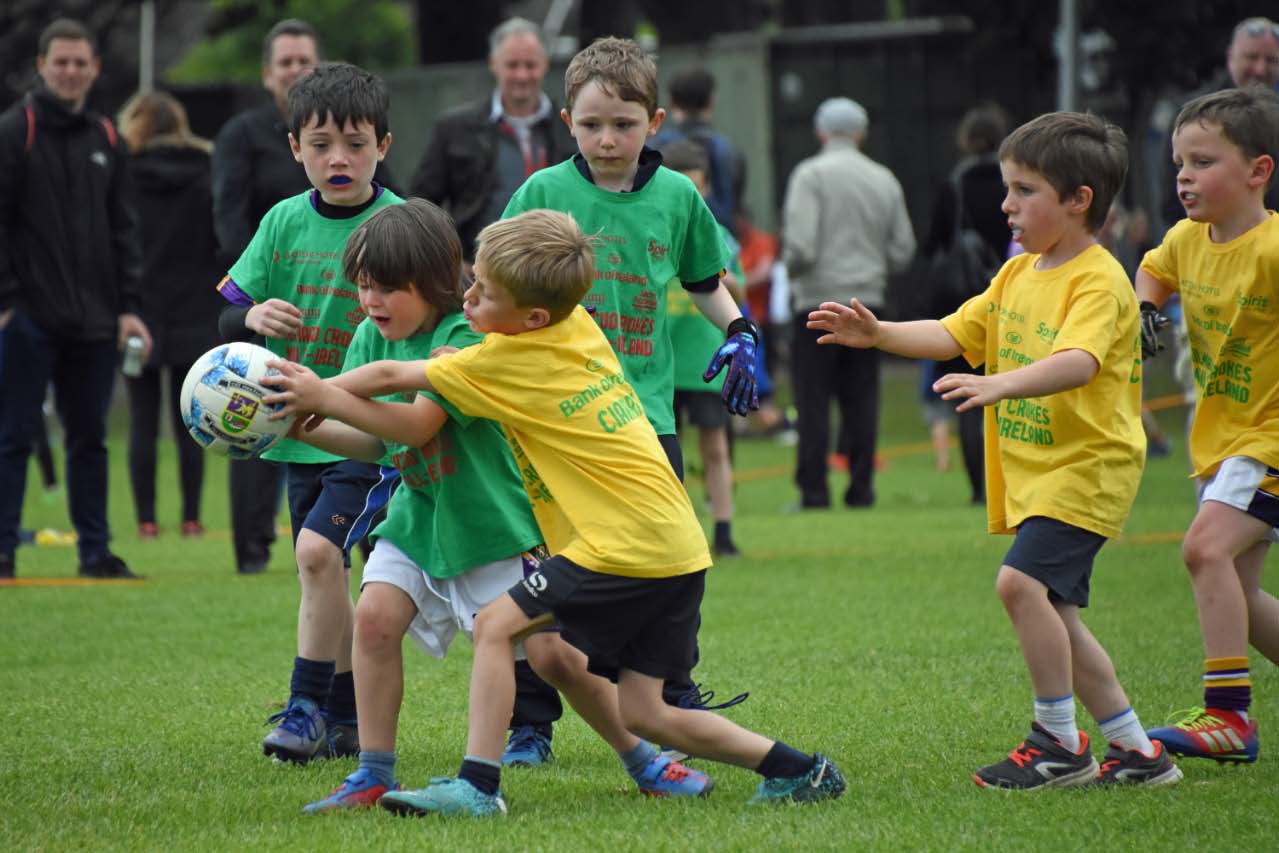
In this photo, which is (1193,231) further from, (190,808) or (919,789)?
(190,808)

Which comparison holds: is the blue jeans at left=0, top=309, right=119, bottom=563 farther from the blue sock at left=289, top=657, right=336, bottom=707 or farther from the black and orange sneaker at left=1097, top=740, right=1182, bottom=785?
the black and orange sneaker at left=1097, top=740, right=1182, bottom=785

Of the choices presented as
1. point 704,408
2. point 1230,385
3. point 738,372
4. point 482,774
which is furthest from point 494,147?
point 482,774

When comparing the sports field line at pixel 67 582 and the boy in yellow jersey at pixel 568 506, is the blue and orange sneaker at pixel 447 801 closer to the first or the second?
the boy in yellow jersey at pixel 568 506

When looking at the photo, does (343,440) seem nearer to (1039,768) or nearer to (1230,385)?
(1039,768)

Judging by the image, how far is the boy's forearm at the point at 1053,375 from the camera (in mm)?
4660

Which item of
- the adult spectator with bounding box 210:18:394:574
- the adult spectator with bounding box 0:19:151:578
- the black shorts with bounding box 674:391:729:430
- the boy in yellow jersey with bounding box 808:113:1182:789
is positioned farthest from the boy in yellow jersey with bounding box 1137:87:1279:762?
the adult spectator with bounding box 0:19:151:578

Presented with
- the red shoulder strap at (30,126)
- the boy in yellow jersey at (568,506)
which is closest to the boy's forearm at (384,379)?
the boy in yellow jersey at (568,506)

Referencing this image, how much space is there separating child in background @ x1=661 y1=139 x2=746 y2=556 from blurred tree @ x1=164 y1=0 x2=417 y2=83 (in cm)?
2741

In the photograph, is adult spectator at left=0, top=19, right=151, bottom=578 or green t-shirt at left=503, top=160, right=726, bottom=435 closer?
green t-shirt at left=503, top=160, right=726, bottom=435

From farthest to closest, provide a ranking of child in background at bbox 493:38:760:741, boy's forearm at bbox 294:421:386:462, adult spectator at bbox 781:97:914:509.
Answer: adult spectator at bbox 781:97:914:509 < child in background at bbox 493:38:760:741 < boy's forearm at bbox 294:421:386:462

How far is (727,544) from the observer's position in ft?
32.8

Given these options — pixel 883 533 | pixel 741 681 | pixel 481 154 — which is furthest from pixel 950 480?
pixel 741 681

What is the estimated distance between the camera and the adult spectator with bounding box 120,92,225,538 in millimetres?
11117

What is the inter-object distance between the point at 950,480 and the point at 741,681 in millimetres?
8230
